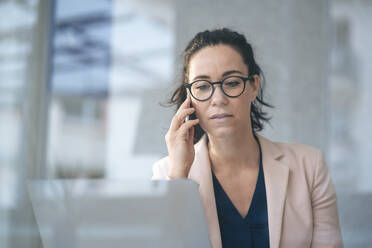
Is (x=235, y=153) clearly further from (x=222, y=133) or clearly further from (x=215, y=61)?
(x=215, y=61)

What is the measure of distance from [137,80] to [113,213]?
1.78 m

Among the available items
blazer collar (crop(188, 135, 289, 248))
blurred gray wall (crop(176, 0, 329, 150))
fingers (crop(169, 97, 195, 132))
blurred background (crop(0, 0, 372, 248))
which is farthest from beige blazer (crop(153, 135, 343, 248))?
blurred gray wall (crop(176, 0, 329, 150))

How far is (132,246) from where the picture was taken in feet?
1.61

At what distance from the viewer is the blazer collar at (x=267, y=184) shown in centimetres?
85

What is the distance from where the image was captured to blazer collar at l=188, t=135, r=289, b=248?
0.85m

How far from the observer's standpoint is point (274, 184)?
36.9 inches

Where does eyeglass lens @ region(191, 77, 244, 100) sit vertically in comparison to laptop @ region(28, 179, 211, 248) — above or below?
above

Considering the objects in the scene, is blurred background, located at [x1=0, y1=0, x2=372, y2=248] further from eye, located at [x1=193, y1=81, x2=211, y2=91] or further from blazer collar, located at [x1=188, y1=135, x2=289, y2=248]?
eye, located at [x1=193, y1=81, x2=211, y2=91]

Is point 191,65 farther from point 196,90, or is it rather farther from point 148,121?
point 148,121

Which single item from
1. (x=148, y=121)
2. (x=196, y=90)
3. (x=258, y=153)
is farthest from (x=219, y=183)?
(x=148, y=121)

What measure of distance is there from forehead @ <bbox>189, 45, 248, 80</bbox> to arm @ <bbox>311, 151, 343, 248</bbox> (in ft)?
1.36

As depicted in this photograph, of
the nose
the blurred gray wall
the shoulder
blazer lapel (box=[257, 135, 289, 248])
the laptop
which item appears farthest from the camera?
the blurred gray wall

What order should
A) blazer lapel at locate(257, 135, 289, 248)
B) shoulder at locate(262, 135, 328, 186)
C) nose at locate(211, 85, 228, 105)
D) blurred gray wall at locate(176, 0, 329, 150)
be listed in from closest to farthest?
nose at locate(211, 85, 228, 105), blazer lapel at locate(257, 135, 289, 248), shoulder at locate(262, 135, 328, 186), blurred gray wall at locate(176, 0, 329, 150)

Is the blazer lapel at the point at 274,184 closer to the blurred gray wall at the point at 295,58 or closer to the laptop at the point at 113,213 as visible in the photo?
the laptop at the point at 113,213
